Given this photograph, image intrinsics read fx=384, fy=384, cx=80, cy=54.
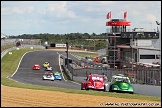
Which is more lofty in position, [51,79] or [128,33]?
[128,33]

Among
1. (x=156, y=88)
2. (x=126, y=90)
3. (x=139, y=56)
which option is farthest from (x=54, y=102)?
(x=139, y=56)

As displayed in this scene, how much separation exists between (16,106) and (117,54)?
72.2m

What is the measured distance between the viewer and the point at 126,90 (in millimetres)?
26891

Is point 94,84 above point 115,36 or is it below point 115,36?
below

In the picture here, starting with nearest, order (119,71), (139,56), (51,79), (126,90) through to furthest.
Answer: (126,90) → (119,71) → (51,79) → (139,56)

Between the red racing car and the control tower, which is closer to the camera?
the red racing car

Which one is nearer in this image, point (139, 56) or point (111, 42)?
point (139, 56)

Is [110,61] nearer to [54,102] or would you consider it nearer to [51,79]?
[51,79]

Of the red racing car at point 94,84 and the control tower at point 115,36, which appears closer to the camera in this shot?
the red racing car at point 94,84

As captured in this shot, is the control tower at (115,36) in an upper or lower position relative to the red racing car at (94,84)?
upper

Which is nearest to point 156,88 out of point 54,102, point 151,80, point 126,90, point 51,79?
point 151,80

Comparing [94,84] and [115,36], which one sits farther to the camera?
[115,36]

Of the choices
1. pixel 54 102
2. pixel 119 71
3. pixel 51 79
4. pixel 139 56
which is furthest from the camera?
pixel 139 56

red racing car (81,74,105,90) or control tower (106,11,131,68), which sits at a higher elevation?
control tower (106,11,131,68)
